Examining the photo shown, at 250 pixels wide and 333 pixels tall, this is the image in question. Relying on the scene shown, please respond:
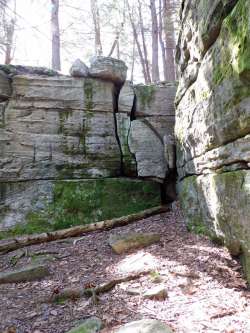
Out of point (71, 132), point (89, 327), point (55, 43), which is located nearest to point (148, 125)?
point (71, 132)

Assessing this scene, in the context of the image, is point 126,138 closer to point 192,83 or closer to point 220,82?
point 192,83

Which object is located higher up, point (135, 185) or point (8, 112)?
point (8, 112)

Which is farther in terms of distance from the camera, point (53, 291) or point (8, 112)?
point (8, 112)

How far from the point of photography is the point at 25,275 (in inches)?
212

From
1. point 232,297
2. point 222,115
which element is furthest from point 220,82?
point 232,297

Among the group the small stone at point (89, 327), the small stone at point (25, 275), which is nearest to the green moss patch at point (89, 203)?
the small stone at point (25, 275)

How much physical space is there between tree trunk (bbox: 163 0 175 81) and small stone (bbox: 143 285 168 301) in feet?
33.1

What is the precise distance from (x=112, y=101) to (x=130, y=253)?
4860 mm

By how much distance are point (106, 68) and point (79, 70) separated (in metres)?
0.78

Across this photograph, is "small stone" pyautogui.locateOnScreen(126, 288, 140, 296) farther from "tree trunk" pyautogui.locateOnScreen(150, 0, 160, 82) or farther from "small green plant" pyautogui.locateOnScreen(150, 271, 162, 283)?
"tree trunk" pyautogui.locateOnScreen(150, 0, 160, 82)

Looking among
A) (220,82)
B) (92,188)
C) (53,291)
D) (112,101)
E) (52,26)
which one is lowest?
(53,291)

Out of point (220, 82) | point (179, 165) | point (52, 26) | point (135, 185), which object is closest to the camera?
point (220, 82)

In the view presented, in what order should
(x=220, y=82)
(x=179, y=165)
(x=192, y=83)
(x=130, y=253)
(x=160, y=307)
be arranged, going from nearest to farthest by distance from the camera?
1. (x=160, y=307)
2. (x=220, y=82)
3. (x=130, y=253)
4. (x=192, y=83)
5. (x=179, y=165)

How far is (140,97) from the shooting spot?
9359 millimetres
